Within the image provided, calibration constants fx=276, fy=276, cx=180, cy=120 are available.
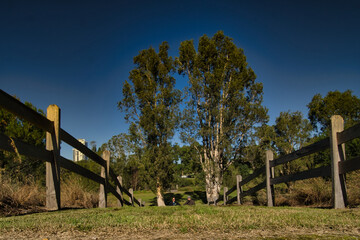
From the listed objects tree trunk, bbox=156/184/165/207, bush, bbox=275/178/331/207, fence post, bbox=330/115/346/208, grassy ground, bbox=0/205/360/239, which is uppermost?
fence post, bbox=330/115/346/208

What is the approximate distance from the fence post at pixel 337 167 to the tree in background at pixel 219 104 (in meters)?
19.0

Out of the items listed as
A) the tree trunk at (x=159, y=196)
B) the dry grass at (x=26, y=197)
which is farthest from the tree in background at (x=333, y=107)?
the dry grass at (x=26, y=197)

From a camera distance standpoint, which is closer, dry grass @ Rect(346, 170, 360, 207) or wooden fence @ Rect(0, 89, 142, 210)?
wooden fence @ Rect(0, 89, 142, 210)

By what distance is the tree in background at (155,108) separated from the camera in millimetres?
23342

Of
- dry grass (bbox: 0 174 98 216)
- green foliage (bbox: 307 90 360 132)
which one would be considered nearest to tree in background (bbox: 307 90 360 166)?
green foliage (bbox: 307 90 360 132)

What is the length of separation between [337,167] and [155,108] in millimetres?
19938

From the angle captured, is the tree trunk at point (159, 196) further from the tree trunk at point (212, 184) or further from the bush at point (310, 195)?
the bush at point (310, 195)

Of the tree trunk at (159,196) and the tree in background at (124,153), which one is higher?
the tree in background at (124,153)

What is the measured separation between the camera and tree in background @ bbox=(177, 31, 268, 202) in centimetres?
2487

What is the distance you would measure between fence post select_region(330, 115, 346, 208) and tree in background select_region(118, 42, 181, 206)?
1854cm

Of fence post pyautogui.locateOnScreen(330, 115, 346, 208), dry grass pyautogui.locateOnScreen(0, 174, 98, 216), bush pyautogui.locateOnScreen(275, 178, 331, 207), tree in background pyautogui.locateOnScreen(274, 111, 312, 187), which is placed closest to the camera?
dry grass pyautogui.locateOnScreen(0, 174, 98, 216)

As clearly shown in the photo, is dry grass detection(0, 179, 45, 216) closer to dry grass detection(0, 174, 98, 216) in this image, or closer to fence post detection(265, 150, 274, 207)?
dry grass detection(0, 174, 98, 216)

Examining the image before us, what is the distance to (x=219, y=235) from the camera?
2.42m

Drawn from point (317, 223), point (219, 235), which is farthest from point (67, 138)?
point (317, 223)
